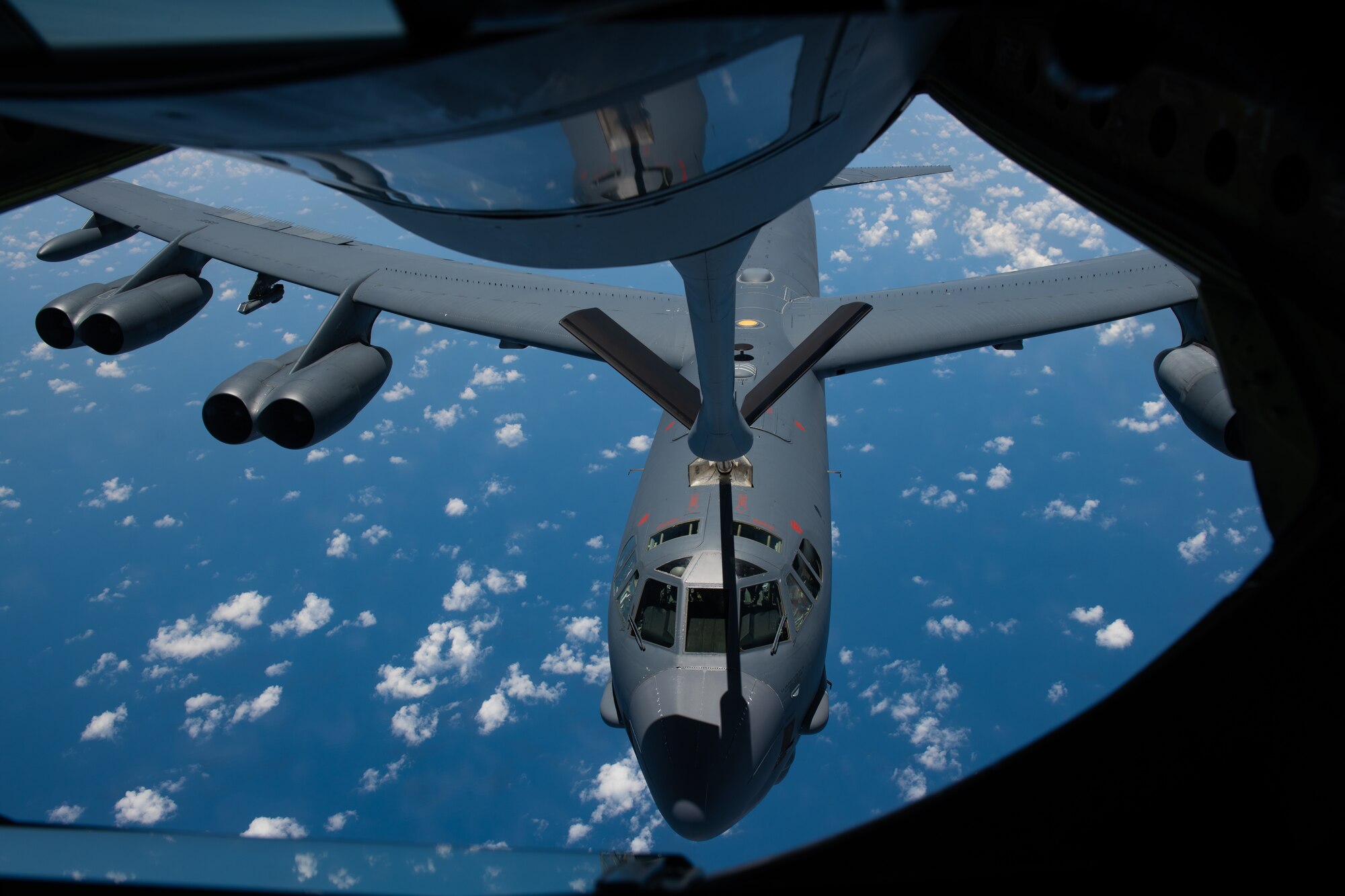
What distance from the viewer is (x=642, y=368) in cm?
825

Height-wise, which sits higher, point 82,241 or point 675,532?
point 82,241

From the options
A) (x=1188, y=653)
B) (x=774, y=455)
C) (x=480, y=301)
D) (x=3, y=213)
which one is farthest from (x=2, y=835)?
(x=480, y=301)

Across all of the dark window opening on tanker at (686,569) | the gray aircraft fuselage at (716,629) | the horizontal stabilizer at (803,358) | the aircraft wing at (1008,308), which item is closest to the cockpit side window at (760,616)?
the gray aircraft fuselage at (716,629)

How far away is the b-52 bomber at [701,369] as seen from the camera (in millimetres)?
8211

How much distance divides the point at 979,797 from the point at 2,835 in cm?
312

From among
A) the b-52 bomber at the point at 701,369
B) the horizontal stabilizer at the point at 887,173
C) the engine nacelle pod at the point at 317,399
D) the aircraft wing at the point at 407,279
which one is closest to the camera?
the b-52 bomber at the point at 701,369

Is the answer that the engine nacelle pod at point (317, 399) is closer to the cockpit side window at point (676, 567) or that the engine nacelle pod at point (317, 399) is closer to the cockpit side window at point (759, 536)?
the cockpit side window at point (676, 567)

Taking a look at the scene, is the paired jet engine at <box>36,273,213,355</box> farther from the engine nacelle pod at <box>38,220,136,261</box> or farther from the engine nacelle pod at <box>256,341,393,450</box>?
the engine nacelle pod at <box>256,341,393,450</box>

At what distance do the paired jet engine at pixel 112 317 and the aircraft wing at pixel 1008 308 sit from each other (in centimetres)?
1191

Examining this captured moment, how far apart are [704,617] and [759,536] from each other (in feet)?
4.02

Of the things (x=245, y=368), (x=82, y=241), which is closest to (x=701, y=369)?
(x=245, y=368)

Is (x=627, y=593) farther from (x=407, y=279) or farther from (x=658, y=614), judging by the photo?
(x=407, y=279)

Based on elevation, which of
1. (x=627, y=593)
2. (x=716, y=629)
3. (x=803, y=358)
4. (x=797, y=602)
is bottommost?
(x=716, y=629)

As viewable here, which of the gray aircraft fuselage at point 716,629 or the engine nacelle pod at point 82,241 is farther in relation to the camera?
the engine nacelle pod at point 82,241
